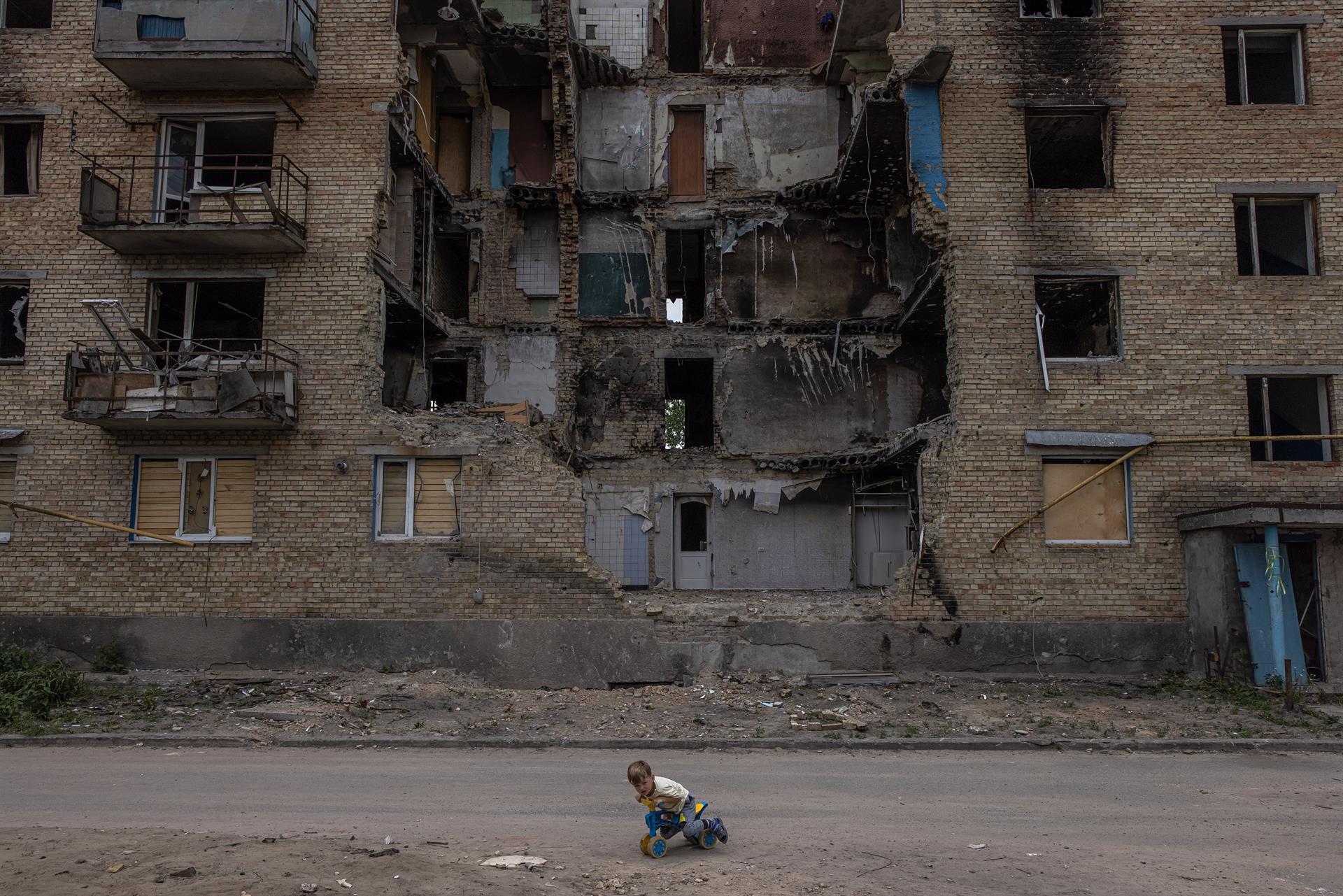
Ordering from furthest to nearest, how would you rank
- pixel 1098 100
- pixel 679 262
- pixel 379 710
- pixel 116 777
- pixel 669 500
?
pixel 679 262
pixel 669 500
pixel 1098 100
pixel 379 710
pixel 116 777

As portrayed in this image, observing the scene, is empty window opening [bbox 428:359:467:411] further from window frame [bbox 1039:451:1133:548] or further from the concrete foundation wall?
window frame [bbox 1039:451:1133:548]

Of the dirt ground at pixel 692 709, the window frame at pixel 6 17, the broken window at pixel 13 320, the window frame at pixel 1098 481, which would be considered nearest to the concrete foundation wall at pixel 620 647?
the dirt ground at pixel 692 709

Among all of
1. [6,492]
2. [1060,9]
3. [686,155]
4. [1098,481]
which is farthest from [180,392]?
[1060,9]

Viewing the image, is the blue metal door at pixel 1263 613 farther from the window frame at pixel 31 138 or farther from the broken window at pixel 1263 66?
the window frame at pixel 31 138

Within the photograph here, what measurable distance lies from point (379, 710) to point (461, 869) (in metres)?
6.13

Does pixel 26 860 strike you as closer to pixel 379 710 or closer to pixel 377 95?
pixel 379 710

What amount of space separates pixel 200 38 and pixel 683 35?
1158cm

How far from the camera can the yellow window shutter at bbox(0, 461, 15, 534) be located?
1402 cm

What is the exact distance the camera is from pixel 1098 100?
46.4 ft

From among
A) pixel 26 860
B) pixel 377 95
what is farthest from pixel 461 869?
pixel 377 95

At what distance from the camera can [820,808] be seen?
309 inches

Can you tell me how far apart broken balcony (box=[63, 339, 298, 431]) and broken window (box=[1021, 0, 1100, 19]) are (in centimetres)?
1336

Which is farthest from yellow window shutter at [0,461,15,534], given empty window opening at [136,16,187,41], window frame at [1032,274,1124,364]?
window frame at [1032,274,1124,364]

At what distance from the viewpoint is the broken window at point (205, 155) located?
14.5 meters
